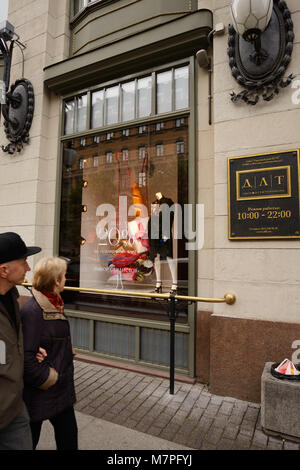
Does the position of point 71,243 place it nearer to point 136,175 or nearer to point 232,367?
point 136,175

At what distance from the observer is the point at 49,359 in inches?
80.3

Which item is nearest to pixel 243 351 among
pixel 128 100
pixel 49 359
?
pixel 49 359

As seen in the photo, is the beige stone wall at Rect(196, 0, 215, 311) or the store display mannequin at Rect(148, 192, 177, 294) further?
the store display mannequin at Rect(148, 192, 177, 294)

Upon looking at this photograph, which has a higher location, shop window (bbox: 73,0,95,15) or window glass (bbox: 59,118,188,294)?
shop window (bbox: 73,0,95,15)

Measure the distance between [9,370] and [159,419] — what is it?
215cm

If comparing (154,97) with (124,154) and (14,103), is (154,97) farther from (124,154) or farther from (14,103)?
(14,103)

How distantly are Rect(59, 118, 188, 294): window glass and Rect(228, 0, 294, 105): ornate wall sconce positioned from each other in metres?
1.38

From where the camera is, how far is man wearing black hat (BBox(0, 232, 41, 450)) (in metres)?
1.62

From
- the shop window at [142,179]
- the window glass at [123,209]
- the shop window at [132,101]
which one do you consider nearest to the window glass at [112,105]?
the shop window at [132,101]

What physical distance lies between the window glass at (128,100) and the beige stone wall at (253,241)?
162 cm

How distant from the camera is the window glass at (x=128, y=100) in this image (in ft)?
16.7

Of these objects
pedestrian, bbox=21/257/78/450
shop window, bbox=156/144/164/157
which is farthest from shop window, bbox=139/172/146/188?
pedestrian, bbox=21/257/78/450

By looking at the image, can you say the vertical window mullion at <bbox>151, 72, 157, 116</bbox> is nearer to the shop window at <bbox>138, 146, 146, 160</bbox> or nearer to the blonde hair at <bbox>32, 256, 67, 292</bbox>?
the shop window at <bbox>138, 146, 146, 160</bbox>

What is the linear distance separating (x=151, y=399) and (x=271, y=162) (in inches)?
131
